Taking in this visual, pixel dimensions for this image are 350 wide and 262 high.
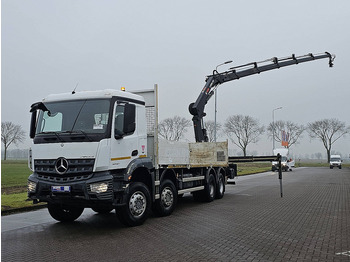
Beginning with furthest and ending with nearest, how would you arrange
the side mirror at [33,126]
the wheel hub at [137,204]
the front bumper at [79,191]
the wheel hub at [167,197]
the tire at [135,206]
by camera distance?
the wheel hub at [167,197]
the side mirror at [33,126]
the wheel hub at [137,204]
the tire at [135,206]
the front bumper at [79,191]

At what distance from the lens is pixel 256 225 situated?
8.06 metres

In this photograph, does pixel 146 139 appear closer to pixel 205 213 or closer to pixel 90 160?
pixel 90 160

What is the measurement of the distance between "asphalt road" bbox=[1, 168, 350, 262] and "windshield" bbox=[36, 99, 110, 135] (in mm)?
2320

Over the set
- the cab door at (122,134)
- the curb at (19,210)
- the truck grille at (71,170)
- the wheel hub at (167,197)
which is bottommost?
the curb at (19,210)

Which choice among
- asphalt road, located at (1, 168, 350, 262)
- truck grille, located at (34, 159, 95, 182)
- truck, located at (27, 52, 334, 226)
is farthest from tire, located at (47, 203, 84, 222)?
truck grille, located at (34, 159, 95, 182)

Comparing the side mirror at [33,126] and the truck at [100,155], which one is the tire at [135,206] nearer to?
the truck at [100,155]

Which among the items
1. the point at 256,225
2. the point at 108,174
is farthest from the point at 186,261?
the point at 256,225

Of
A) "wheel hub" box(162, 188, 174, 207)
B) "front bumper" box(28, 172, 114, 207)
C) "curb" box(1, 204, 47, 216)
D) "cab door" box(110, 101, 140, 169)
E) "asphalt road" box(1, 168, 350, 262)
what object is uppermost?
"cab door" box(110, 101, 140, 169)

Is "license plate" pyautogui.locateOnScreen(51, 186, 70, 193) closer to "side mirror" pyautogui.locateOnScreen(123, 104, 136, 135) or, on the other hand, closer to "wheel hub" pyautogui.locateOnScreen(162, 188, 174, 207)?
"side mirror" pyautogui.locateOnScreen(123, 104, 136, 135)

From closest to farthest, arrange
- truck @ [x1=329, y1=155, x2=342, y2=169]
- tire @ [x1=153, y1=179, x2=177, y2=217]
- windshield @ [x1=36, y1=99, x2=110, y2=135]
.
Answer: windshield @ [x1=36, y1=99, x2=110, y2=135]
tire @ [x1=153, y1=179, x2=177, y2=217]
truck @ [x1=329, y1=155, x2=342, y2=169]

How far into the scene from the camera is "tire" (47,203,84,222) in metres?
8.48

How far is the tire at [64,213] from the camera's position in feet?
27.8

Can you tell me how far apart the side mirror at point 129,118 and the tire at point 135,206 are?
130 cm

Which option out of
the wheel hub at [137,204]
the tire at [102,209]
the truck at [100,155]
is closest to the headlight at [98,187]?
the truck at [100,155]
